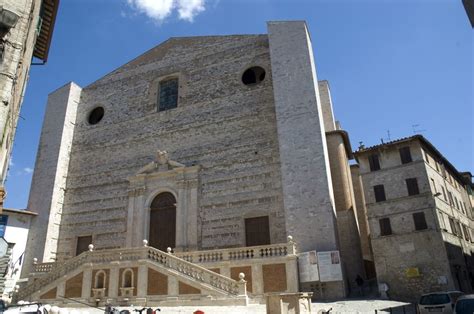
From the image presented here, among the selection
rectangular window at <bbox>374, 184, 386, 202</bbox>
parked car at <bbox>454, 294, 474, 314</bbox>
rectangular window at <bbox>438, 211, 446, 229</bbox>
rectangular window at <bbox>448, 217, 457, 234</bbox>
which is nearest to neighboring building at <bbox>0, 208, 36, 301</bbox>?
rectangular window at <bbox>374, 184, 386, 202</bbox>

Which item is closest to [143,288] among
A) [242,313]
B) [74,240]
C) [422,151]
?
[242,313]

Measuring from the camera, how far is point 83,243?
17594 millimetres

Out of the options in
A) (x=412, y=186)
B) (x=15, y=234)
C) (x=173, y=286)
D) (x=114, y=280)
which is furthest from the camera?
(x=15, y=234)

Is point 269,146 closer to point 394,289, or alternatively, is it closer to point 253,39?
point 253,39

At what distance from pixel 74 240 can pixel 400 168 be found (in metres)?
14.7

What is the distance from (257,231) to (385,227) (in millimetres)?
5002

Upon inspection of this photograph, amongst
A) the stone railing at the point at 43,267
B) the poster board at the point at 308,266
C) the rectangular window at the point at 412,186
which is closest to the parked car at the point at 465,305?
the poster board at the point at 308,266

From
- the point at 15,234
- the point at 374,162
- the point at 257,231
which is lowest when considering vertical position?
the point at 257,231

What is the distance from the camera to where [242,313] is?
9836 millimetres

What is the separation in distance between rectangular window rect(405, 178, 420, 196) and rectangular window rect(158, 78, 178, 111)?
→ 11032 mm

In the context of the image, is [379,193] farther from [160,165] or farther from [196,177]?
[160,165]

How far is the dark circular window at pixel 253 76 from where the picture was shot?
17578mm

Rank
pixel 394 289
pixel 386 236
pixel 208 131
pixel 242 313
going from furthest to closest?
pixel 208 131, pixel 386 236, pixel 394 289, pixel 242 313

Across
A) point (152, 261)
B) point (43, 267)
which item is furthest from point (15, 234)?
point (152, 261)
